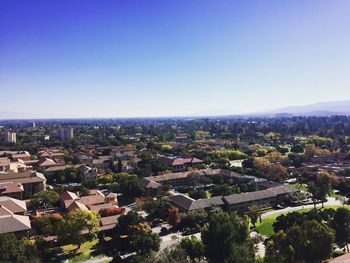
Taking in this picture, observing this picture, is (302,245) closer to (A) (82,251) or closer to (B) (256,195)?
(A) (82,251)

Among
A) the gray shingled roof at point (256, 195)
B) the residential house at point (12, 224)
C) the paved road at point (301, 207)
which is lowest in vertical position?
the paved road at point (301, 207)

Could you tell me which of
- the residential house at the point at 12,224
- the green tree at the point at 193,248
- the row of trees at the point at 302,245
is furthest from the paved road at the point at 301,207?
the residential house at the point at 12,224

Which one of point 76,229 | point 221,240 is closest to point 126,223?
point 76,229

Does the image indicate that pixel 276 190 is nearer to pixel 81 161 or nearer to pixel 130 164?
pixel 130 164

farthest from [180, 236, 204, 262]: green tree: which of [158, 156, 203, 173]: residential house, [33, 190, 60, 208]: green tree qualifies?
[158, 156, 203, 173]: residential house

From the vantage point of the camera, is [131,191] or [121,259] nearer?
[121,259]

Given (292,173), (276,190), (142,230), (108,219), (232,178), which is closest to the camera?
(142,230)

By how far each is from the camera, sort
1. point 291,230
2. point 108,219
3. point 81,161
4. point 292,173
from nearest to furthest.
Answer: point 291,230 → point 108,219 → point 292,173 → point 81,161

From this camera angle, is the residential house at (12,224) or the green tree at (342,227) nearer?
the green tree at (342,227)

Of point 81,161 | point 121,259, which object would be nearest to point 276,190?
point 121,259

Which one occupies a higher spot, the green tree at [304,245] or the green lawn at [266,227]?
the green tree at [304,245]

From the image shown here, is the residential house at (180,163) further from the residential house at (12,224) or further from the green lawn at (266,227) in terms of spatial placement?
the residential house at (12,224)
